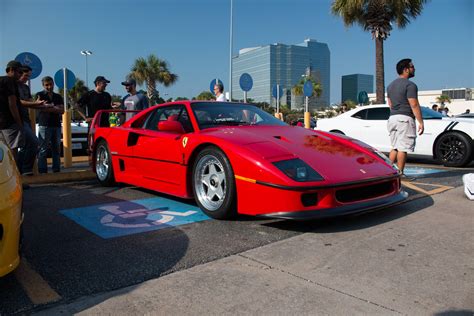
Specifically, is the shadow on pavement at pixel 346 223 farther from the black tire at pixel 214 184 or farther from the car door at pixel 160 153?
the car door at pixel 160 153

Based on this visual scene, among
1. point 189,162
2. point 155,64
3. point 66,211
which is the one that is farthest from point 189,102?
point 155,64

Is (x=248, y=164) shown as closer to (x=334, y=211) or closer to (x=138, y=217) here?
(x=334, y=211)

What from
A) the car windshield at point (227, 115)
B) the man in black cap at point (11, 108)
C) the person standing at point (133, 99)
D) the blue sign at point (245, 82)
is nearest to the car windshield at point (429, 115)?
the car windshield at point (227, 115)

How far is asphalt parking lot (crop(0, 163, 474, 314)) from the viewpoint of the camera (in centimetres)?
222

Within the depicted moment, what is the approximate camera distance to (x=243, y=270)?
2.50 m

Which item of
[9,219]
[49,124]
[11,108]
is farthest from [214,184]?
[49,124]

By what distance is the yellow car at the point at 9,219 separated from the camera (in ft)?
6.72

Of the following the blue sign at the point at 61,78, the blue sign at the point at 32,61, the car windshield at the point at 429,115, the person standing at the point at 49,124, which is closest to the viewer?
the person standing at the point at 49,124

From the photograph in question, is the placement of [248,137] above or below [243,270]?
above

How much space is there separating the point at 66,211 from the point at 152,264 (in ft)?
6.37

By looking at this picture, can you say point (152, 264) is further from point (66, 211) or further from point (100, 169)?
point (100, 169)

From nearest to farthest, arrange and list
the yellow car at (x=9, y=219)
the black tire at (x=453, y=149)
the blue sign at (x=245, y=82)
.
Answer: the yellow car at (x=9, y=219) < the black tire at (x=453, y=149) < the blue sign at (x=245, y=82)

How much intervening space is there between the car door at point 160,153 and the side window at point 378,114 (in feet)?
18.3

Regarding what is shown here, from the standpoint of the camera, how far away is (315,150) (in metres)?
3.71
